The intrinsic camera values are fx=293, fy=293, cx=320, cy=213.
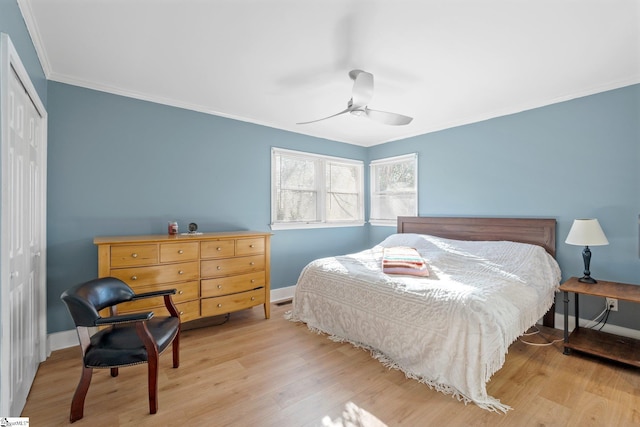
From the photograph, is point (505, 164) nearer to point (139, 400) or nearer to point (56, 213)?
point (139, 400)

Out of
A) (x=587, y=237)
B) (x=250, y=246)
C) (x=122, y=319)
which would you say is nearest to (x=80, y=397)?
(x=122, y=319)

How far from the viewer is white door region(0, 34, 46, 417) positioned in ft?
4.64

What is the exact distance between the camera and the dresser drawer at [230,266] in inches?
116

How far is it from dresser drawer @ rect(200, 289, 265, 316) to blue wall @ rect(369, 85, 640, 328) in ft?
9.27

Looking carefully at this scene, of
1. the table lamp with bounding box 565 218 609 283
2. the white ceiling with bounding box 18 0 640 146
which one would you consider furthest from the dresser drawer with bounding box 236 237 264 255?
the table lamp with bounding box 565 218 609 283

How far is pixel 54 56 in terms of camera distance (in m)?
2.34

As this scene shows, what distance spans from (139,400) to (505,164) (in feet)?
13.7

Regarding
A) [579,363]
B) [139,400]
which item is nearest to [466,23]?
[579,363]

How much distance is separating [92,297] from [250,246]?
1.51 metres

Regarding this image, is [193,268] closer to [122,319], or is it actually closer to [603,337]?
[122,319]

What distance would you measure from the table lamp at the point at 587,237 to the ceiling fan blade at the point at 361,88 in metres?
2.25

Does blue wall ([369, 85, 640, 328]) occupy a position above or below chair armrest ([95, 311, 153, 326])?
above

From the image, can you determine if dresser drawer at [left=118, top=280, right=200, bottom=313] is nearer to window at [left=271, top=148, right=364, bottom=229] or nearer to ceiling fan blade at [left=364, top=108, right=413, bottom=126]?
window at [left=271, top=148, right=364, bottom=229]

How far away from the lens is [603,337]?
8.57ft
